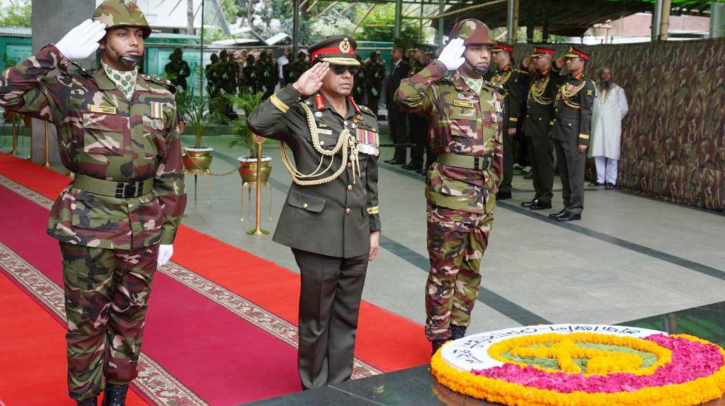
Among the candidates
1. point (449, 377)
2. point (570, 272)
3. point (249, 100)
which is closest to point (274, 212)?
point (249, 100)

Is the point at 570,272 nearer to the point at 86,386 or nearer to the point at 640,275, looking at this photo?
the point at 640,275

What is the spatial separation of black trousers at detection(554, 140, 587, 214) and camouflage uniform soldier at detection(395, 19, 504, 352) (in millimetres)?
4600

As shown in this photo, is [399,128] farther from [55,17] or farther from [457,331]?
[457,331]

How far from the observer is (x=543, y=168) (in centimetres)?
974

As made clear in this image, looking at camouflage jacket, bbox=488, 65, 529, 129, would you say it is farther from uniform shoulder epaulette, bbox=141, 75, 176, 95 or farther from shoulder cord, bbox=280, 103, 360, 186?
uniform shoulder epaulette, bbox=141, 75, 176, 95

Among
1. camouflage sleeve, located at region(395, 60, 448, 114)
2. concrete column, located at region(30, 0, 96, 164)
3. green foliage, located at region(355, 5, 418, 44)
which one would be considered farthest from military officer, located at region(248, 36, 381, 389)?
green foliage, located at region(355, 5, 418, 44)

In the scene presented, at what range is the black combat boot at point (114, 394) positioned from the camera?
143 inches

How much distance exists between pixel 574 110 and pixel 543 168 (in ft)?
2.88

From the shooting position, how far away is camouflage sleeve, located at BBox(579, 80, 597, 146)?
349 inches

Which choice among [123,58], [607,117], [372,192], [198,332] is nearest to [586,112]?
[607,117]

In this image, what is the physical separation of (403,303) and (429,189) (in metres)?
1.26

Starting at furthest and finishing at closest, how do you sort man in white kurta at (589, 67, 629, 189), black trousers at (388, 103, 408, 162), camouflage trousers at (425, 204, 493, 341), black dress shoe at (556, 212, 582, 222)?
black trousers at (388, 103, 408, 162) → man in white kurta at (589, 67, 629, 189) → black dress shoe at (556, 212, 582, 222) → camouflage trousers at (425, 204, 493, 341)

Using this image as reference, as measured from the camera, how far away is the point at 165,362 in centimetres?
438

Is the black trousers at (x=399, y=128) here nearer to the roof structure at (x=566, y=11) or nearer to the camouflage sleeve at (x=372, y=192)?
the roof structure at (x=566, y=11)
